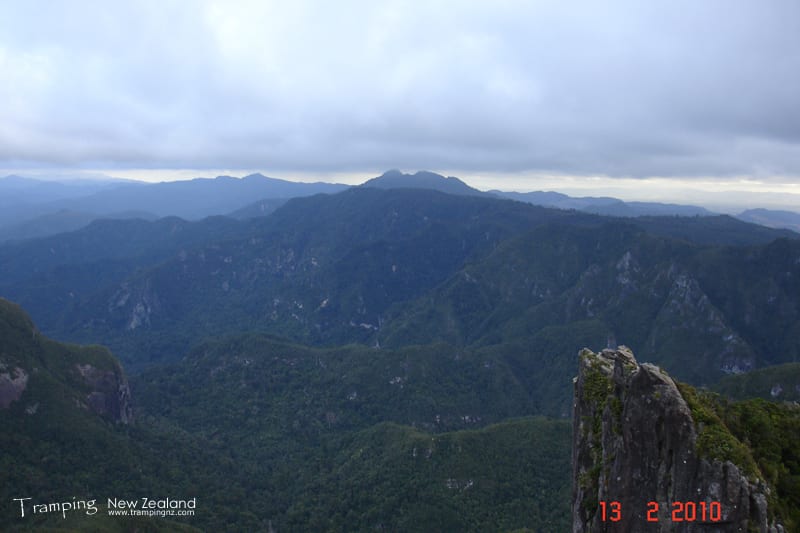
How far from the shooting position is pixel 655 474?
2656 centimetres

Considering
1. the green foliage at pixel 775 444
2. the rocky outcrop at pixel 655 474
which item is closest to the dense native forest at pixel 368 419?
the green foliage at pixel 775 444

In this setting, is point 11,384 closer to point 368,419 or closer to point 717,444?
point 368,419

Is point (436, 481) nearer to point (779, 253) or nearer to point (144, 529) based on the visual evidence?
point (144, 529)

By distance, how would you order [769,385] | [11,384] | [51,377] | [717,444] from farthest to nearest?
[769,385]
[51,377]
[11,384]
[717,444]

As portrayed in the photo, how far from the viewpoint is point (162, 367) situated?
192500 mm

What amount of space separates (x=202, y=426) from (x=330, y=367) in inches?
1999

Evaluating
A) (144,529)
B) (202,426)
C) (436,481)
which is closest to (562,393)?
(436,481)

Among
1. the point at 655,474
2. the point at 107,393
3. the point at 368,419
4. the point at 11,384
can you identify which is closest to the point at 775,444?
the point at 655,474
